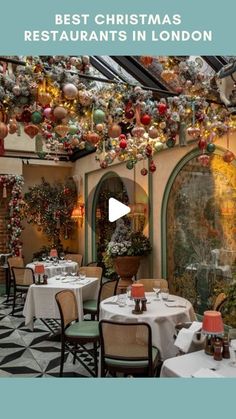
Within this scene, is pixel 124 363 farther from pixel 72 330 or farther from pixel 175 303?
pixel 175 303

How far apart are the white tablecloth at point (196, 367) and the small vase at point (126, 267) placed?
14.3 feet

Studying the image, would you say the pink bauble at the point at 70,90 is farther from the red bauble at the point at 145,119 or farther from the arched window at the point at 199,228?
the arched window at the point at 199,228

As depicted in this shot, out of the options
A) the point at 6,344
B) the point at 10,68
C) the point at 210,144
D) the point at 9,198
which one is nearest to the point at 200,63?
the point at 210,144

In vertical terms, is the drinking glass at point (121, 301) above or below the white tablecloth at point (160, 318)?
above

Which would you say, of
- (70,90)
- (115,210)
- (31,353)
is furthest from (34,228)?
(70,90)

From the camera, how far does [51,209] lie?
1095 cm

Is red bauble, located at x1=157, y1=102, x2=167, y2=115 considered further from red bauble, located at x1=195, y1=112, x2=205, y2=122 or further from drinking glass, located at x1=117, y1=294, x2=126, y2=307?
drinking glass, located at x1=117, y1=294, x2=126, y2=307

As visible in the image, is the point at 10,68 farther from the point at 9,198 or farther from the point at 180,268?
the point at 9,198

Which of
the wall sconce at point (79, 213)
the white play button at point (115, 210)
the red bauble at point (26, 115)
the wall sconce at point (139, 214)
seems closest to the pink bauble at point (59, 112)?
the red bauble at point (26, 115)

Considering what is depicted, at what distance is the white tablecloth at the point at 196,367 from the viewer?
2373mm

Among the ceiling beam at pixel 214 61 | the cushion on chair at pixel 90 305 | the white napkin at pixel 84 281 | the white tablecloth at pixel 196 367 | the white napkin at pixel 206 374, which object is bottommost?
the cushion on chair at pixel 90 305

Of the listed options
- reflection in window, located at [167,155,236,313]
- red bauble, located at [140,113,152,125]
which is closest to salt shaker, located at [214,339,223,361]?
red bauble, located at [140,113,152,125]

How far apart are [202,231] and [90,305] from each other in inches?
88.2

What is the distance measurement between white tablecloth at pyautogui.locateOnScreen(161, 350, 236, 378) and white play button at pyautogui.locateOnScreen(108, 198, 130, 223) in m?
6.67
